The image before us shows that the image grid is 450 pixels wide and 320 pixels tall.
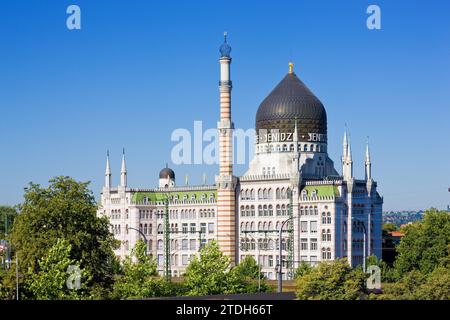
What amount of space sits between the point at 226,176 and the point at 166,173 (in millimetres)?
21441

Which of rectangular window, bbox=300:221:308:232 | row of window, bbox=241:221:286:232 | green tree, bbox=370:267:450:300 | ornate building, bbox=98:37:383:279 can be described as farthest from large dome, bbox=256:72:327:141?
green tree, bbox=370:267:450:300

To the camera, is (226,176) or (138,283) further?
(226,176)

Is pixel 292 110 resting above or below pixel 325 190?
above

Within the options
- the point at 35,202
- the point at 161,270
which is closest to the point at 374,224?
the point at 161,270

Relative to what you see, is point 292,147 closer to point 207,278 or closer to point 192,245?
point 192,245

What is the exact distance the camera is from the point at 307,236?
4985 inches

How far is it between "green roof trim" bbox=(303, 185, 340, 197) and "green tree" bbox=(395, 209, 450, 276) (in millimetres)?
10867

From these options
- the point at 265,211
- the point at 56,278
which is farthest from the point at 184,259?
the point at 56,278

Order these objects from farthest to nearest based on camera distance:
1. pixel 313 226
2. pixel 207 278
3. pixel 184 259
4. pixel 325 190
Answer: pixel 184 259 < pixel 313 226 < pixel 325 190 < pixel 207 278

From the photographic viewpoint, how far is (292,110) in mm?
133375

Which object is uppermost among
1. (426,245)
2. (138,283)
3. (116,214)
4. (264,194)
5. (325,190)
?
(325,190)

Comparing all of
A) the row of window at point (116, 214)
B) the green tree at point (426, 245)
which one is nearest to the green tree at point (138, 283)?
the green tree at point (426, 245)

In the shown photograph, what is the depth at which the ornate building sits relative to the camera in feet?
412
